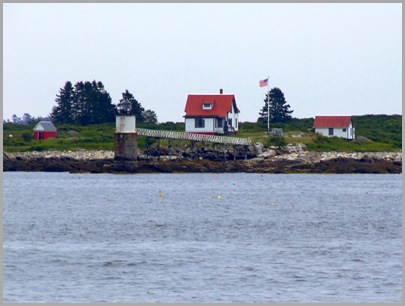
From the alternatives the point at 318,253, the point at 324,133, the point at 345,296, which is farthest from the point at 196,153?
the point at 345,296

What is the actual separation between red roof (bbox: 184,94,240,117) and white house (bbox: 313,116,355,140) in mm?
10913

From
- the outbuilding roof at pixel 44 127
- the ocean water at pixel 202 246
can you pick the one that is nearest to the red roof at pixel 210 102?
the outbuilding roof at pixel 44 127

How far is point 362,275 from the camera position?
28.5m

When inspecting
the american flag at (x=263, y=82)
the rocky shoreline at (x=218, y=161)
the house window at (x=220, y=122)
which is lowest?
the rocky shoreline at (x=218, y=161)

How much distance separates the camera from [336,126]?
107m

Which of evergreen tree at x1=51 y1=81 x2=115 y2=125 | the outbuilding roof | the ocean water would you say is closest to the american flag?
the outbuilding roof

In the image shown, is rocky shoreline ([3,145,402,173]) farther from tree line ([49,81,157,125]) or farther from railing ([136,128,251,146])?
tree line ([49,81,157,125])

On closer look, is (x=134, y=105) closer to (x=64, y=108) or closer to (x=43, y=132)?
(x=64, y=108)

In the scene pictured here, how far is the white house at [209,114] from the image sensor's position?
10075 centimetres

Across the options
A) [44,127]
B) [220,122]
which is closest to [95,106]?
[44,127]

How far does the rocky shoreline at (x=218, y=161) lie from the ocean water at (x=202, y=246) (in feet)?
80.6

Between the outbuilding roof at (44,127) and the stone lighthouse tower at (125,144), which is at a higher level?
the outbuilding roof at (44,127)

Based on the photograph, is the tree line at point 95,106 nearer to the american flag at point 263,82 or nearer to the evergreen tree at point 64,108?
the evergreen tree at point 64,108

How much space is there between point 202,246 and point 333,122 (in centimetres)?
7493
